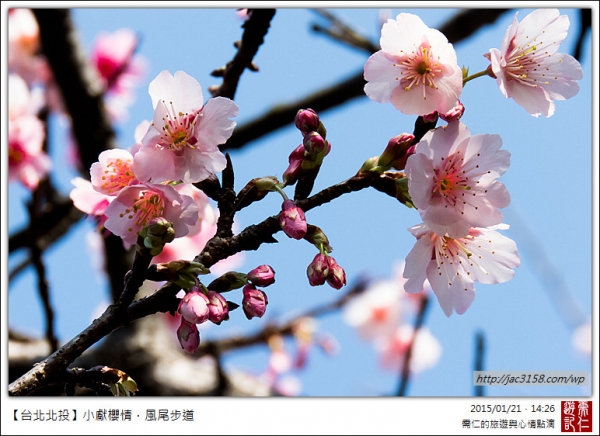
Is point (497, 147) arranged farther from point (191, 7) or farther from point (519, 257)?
point (191, 7)

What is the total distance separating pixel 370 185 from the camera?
723 millimetres

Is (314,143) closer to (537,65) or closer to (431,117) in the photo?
(431,117)

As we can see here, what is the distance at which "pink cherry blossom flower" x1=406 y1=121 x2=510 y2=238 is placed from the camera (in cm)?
69

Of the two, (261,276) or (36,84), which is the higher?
(36,84)

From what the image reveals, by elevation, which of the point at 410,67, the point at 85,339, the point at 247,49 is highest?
the point at 247,49

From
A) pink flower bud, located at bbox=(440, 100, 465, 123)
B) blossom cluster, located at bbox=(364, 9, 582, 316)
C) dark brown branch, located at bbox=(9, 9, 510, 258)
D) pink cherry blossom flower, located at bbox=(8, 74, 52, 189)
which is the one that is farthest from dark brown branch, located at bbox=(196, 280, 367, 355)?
pink flower bud, located at bbox=(440, 100, 465, 123)

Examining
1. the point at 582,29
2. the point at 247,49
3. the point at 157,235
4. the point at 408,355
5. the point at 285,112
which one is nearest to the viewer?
the point at 157,235

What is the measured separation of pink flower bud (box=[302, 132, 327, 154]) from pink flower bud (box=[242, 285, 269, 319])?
0.16 metres

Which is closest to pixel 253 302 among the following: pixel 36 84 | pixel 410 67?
pixel 410 67

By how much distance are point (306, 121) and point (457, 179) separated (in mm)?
193

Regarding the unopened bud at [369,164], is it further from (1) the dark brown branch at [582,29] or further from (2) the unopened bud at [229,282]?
(1) the dark brown branch at [582,29]

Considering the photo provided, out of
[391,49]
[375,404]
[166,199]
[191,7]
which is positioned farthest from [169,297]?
[191,7]

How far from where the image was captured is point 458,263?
0.80 metres

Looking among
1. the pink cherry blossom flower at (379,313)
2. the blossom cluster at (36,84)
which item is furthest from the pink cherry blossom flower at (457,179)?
the pink cherry blossom flower at (379,313)
